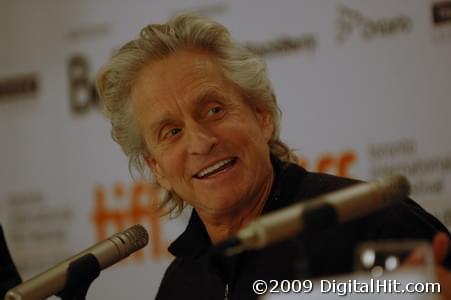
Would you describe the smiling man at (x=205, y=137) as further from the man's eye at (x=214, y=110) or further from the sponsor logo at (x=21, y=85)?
the sponsor logo at (x=21, y=85)

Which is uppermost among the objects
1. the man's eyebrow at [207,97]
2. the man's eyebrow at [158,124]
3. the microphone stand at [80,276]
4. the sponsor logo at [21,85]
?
the sponsor logo at [21,85]

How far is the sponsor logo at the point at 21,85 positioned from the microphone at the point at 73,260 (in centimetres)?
239

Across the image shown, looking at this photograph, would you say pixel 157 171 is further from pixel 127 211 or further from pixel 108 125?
pixel 108 125

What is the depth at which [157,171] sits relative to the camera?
2062 millimetres

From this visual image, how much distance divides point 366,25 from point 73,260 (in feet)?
6.33

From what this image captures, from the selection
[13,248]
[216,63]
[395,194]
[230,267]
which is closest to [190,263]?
[230,267]

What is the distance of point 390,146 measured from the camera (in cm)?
298

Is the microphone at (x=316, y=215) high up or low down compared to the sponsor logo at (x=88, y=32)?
down

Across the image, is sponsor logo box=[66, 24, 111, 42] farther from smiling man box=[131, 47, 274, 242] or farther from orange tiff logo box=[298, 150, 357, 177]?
smiling man box=[131, 47, 274, 242]

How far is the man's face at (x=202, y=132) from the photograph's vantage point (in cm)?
180

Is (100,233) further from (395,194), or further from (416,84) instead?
(395,194)

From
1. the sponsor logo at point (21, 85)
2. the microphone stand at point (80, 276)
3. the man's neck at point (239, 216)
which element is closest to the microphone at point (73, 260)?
the microphone stand at point (80, 276)

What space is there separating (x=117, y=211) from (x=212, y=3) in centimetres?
103

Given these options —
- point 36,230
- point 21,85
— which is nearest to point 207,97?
point 36,230
